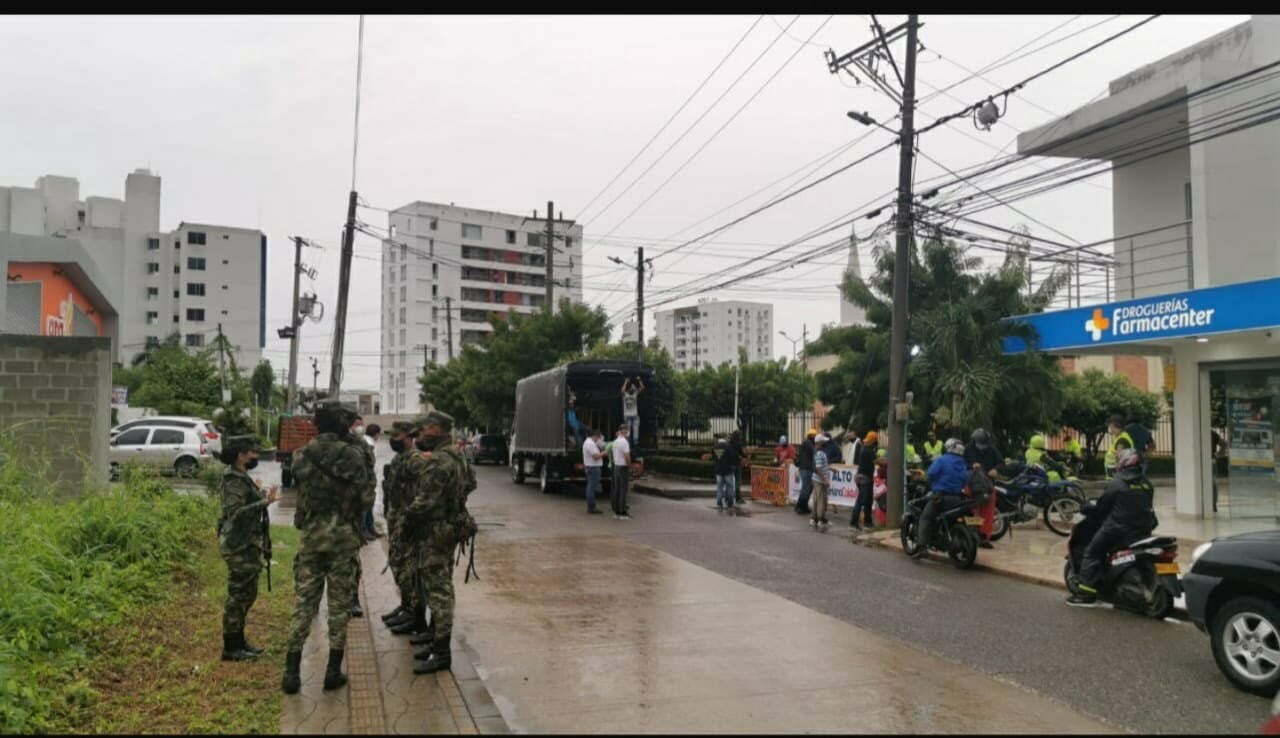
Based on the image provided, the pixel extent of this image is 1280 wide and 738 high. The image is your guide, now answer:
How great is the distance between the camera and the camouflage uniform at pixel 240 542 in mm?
6449

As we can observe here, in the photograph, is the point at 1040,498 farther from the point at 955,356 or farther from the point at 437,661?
the point at 437,661

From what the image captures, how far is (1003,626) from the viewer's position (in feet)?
26.6

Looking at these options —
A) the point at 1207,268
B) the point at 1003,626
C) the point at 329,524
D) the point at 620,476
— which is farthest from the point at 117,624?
the point at 1207,268

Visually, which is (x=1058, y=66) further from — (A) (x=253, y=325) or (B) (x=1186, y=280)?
(A) (x=253, y=325)

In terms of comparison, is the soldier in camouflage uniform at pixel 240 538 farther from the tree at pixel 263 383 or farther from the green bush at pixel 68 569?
the tree at pixel 263 383

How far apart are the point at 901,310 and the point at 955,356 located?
13.4 ft

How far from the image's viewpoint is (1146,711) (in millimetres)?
5629

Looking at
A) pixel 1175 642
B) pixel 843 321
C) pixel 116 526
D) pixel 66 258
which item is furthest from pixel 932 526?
pixel 66 258

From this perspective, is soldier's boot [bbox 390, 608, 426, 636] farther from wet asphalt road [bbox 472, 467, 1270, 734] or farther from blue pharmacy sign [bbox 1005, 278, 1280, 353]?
blue pharmacy sign [bbox 1005, 278, 1280, 353]

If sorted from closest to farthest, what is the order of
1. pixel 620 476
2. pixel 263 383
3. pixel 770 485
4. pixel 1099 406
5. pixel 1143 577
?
1. pixel 1143 577
2. pixel 620 476
3. pixel 770 485
4. pixel 1099 406
5. pixel 263 383

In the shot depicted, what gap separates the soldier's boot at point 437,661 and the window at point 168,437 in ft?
68.7

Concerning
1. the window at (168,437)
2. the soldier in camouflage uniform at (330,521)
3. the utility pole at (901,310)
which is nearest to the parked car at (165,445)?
the window at (168,437)

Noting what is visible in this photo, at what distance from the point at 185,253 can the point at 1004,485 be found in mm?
81746

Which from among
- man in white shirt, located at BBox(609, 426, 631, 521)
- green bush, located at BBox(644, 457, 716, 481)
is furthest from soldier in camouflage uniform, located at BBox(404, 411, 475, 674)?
green bush, located at BBox(644, 457, 716, 481)
